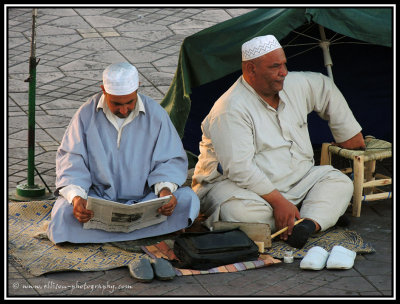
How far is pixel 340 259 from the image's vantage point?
4996 millimetres

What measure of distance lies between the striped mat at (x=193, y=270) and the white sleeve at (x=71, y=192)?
0.53 meters

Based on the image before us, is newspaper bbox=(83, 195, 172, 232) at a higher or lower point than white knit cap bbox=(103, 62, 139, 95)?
lower

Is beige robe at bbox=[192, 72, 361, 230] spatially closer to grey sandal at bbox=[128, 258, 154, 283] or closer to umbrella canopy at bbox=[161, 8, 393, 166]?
umbrella canopy at bbox=[161, 8, 393, 166]

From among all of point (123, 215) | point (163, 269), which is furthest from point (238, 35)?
point (163, 269)

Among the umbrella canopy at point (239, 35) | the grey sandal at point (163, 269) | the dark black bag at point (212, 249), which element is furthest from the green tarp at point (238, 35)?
the grey sandal at point (163, 269)

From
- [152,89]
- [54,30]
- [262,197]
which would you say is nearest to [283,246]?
[262,197]

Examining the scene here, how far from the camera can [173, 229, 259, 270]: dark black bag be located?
4.97m

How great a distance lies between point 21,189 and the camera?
20.6 ft

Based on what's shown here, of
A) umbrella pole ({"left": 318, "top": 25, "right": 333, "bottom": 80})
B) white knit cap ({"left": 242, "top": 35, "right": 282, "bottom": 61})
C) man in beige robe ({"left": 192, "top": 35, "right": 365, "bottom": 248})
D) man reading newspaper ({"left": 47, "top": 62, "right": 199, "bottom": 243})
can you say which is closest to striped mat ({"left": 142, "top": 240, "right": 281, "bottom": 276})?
man reading newspaper ({"left": 47, "top": 62, "right": 199, "bottom": 243})

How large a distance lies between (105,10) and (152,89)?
282 cm

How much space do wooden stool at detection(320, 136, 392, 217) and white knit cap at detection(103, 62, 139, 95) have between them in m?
1.69

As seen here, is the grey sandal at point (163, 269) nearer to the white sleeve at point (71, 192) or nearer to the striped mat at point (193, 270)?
the striped mat at point (193, 270)

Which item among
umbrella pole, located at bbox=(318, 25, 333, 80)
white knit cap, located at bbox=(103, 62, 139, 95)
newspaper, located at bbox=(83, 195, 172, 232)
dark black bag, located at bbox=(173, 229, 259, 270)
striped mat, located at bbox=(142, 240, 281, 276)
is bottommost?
striped mat, located at bbox=(142, 240, 281, 276)

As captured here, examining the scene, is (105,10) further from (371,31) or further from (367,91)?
(371,31)
